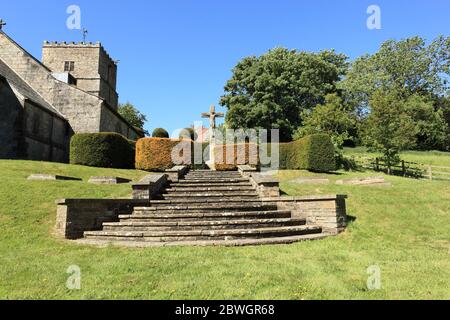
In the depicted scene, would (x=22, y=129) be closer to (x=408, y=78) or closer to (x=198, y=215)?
(x=198, y=215)

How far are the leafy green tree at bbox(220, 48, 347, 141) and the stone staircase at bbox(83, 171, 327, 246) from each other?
1150 inches

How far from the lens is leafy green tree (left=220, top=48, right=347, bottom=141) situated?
132 ft

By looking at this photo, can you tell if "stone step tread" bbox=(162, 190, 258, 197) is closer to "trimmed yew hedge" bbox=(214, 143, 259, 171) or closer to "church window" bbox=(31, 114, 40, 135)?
"trimmed yew hedge" bbox=(214, 143, 259, 171)

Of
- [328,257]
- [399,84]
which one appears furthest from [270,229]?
[399,84]

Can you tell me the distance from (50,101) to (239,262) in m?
29.3

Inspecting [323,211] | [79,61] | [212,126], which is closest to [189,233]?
[323,211]

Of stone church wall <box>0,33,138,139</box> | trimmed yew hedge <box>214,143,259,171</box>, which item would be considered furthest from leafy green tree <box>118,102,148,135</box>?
trimmed yew hedge <box>214,143,259,171</box>

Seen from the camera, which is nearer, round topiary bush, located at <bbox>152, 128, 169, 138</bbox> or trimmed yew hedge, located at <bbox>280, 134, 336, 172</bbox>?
trimmed yew hedge, located at <bbox>280, 134, 336, 172</bbox>

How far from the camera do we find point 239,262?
6.24 m

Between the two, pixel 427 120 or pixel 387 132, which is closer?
pixel 387 132

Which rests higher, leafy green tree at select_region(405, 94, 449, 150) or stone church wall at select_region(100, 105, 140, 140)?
leafy green tree at select_region(405, 94, 449, 150)

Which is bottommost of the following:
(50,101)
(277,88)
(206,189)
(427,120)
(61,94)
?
(206,189)
